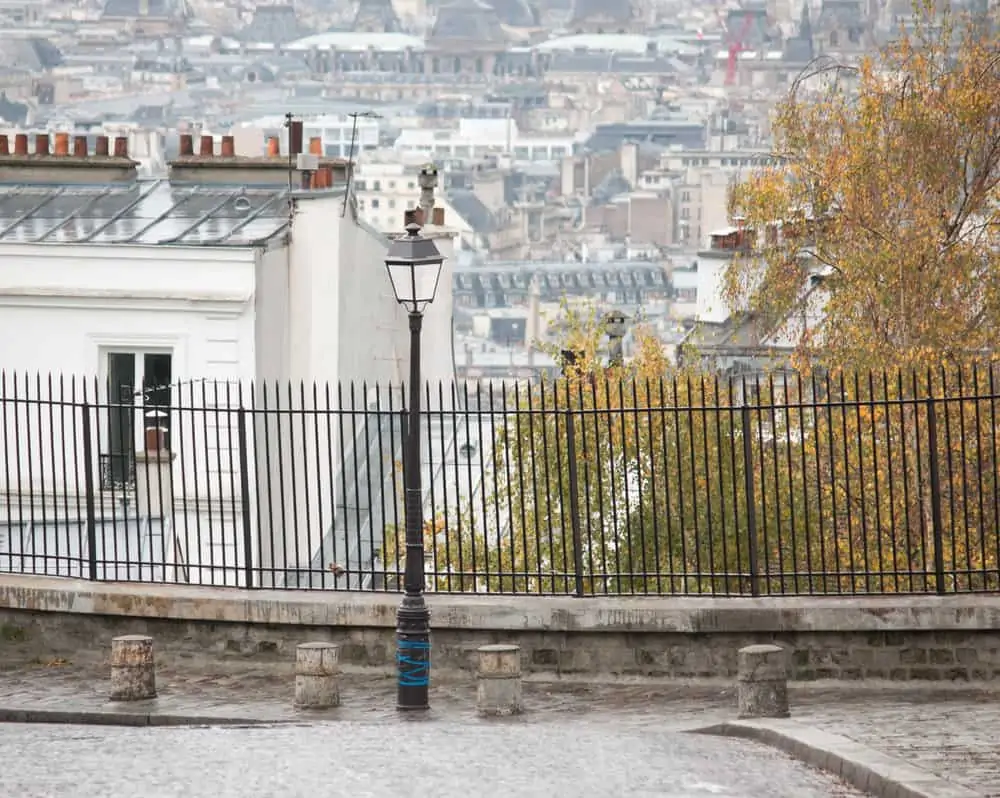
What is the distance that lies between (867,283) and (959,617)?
1161 cm

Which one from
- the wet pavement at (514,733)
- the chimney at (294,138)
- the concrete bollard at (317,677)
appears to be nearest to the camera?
the wet pavement at (514,733)

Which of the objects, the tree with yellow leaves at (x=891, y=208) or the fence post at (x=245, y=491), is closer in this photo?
the fence post at (x=245, y=491)

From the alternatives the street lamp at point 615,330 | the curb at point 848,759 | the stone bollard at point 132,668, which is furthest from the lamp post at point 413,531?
the street lamp at point 615,330

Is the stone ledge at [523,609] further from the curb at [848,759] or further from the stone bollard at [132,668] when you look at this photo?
the curb at [848,759]

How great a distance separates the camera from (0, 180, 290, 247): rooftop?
24906 mm

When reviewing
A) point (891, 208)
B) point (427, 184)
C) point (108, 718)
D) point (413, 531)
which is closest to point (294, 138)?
point (427, 184)

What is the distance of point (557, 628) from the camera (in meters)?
13.4

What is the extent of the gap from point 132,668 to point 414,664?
1527mm

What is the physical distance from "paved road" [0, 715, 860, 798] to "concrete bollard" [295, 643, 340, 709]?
2.69 feet

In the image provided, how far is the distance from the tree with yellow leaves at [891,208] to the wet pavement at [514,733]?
34.0 feet

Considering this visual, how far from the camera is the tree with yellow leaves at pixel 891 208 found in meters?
24.2

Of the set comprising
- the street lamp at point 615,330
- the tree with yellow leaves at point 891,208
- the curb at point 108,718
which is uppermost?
the tree with yellow leaves at point 891,208

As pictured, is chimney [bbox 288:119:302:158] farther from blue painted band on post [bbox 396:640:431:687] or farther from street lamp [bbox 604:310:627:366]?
blue painted band on post [bbox 396:640:431:687]

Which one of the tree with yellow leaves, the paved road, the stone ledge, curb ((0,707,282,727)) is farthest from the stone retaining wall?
the tree with yellow leaves
